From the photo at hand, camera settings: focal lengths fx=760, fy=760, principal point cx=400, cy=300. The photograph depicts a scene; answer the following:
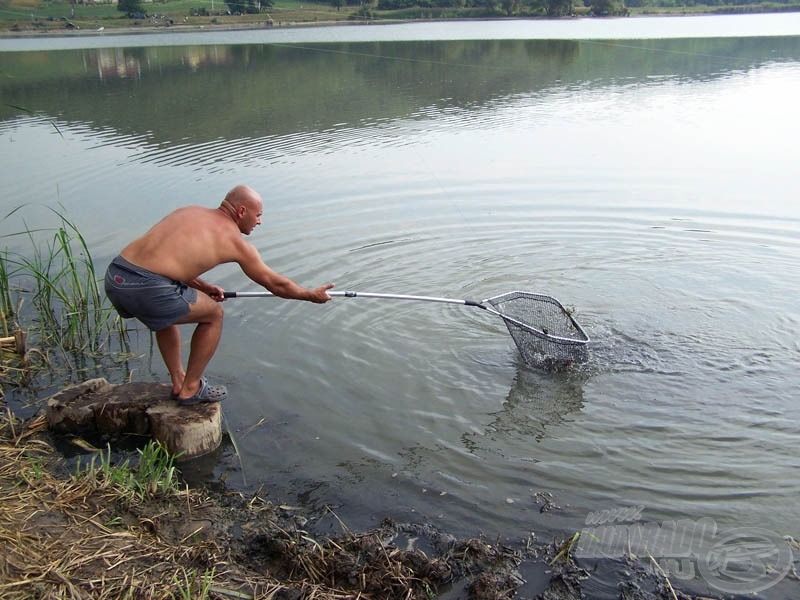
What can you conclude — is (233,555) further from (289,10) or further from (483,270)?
(289,10)

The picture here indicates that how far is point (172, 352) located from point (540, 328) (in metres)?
3.36

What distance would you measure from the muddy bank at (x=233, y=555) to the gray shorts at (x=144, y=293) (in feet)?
3.98

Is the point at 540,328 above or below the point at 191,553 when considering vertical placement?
above

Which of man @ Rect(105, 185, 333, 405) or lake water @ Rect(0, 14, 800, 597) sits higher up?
man @ Rect(105, 185, 333, 405)

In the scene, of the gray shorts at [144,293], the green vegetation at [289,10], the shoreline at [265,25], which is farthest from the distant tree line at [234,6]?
the gray shorts at [144,293]

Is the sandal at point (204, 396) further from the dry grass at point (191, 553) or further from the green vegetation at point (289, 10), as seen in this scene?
the green vegetation at point (289, 10)

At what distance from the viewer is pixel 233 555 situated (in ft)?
14.2

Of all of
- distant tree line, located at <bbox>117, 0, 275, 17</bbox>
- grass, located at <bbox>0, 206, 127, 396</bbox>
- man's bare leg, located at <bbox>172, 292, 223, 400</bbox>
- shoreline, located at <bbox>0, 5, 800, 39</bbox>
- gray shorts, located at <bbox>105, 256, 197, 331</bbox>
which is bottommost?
grass, located at <bbox>0, 206, 127, 396</bbox>

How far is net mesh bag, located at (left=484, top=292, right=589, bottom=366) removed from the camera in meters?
6.73

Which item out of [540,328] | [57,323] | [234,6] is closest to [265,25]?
[234,6]

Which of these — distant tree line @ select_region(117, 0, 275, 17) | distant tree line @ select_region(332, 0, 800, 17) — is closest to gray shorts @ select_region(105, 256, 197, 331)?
distant tree line @ select_region(117, 0, 275, 17)

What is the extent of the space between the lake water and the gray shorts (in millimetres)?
1167

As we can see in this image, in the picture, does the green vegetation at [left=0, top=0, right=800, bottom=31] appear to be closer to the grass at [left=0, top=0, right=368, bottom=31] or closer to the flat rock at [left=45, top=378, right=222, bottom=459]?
the grass at [left=0, top=0, right=368, bottom=31]

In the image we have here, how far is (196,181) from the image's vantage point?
13.5m
